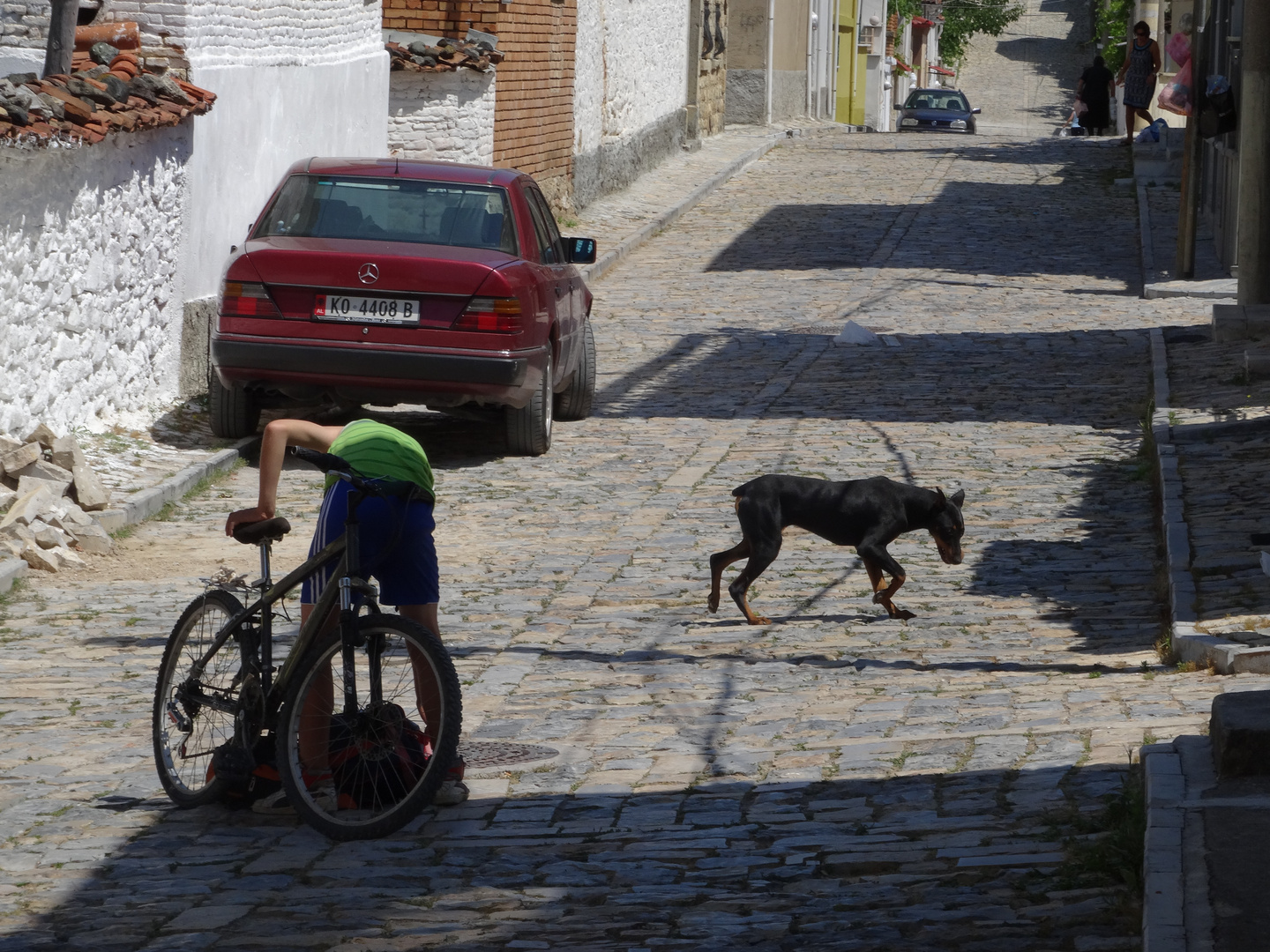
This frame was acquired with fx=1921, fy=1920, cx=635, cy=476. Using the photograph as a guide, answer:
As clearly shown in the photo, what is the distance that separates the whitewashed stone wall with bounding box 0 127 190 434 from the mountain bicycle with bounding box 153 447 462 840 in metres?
5.23

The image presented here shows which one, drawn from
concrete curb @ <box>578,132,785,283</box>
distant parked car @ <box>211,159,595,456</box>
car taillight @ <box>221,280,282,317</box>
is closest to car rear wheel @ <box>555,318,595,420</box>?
distant parked car @ <box>211,159,595,456</box>

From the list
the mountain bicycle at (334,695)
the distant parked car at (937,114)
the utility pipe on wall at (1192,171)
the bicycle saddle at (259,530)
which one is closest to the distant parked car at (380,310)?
the mountain bicycle at (334,695)

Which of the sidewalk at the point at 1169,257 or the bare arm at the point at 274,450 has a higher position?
the bare arm at the point at 274,450

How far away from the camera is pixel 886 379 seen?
15336 millimetres

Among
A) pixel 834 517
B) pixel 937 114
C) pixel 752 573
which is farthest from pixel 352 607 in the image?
pixel 937 114

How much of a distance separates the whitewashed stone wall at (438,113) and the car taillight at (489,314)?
10.4 metres

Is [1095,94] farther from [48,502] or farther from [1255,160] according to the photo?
[48,502]

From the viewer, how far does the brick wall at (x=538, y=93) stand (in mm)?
22469

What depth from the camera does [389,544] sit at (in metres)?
5.65

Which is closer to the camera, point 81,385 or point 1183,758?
point 1183,758

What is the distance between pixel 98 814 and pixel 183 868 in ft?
2.07

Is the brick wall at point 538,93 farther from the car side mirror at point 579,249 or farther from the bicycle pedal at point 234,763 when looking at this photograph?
the bicycle pedal at point 234,763

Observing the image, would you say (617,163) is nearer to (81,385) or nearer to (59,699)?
(81,385)

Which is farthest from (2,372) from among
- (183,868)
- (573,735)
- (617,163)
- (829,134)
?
(829,134)
